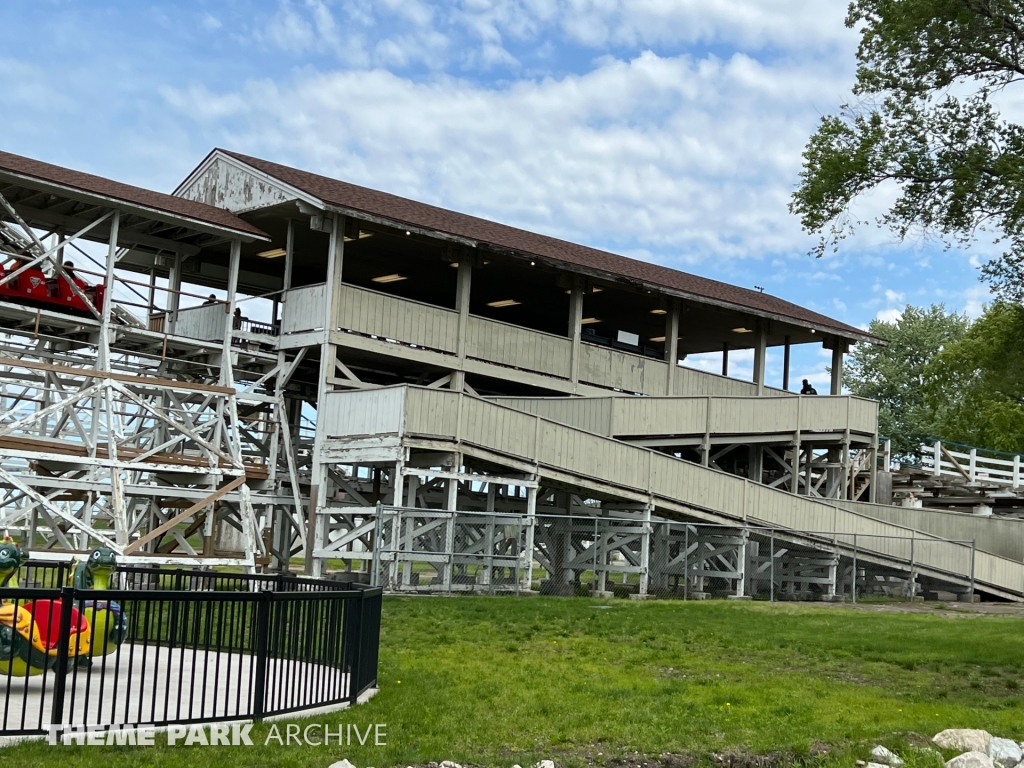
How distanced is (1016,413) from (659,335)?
2178cm

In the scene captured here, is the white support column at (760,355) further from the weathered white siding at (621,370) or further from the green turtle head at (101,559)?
the green turtle head at (101,559)

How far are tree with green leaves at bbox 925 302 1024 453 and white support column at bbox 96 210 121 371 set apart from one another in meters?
35.5

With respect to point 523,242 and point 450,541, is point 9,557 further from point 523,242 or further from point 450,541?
point 523,242

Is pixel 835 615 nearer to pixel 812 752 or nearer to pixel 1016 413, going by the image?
pixel 812 752

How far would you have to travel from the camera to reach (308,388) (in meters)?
35.5

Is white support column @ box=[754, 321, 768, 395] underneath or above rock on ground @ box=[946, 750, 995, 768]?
above

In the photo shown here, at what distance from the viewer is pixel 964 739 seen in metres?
12.1

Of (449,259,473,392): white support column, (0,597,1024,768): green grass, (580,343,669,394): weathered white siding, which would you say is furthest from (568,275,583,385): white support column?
(0,597,1024,768): green grass

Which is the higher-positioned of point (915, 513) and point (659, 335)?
point (659, 335)

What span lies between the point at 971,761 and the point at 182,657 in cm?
677

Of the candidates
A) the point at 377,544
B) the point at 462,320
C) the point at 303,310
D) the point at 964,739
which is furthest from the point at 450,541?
the point at 964,739

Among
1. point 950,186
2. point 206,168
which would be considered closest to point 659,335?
point 206,168

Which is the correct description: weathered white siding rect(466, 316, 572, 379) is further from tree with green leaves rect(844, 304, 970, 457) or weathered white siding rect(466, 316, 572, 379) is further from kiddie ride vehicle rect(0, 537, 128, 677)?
tree with green leaves rect(844, 304, 970, 457)

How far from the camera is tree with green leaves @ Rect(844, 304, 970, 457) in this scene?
74.4 metres
